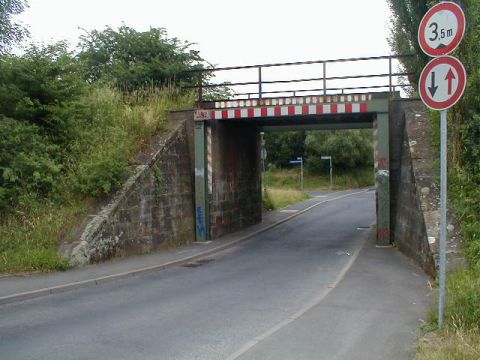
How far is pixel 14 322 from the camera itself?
699 centimetres

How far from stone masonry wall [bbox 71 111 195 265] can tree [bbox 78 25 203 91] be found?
463 centimetres

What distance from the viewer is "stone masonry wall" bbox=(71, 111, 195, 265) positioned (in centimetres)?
1135

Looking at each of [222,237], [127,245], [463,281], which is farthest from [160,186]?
[463,281]

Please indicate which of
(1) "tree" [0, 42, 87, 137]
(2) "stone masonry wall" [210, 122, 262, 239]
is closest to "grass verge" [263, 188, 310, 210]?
(2) "stone masonry wall" [210, 122, 262, 239]

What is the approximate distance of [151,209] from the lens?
13.4 meters

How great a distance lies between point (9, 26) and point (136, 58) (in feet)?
32.0

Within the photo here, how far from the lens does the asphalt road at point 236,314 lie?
5699mm

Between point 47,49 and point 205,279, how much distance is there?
24.0ft

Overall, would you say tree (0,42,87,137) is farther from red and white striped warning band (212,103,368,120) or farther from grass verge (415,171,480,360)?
grass verge (415,171,480,360)

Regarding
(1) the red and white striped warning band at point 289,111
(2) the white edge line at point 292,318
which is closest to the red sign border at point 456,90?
(2) the white edge line at point 292,318

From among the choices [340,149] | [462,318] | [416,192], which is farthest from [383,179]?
[340,149]

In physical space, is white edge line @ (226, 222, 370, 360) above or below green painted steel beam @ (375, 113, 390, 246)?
below

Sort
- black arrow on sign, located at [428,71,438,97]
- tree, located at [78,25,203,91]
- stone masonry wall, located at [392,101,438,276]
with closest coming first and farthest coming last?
black arrow on sign, located at [428,71,438,97] → stone masonry wall, located at [392,101,438,276] → tree, located at [78,25,203,91]

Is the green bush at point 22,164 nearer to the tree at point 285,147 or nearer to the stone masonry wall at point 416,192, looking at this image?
the stone masonry wall at point 416,192
